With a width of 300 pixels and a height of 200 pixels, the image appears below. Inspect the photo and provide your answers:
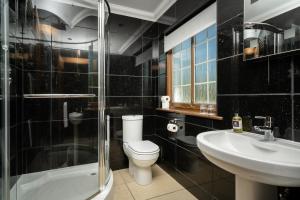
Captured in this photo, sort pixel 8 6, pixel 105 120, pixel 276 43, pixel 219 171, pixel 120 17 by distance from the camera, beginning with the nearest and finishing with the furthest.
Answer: pixel 276 43, pixel 8 6, pixel 219 171, pixel 105 120, pixel 120 17

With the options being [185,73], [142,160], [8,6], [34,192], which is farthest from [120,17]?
[34,192]

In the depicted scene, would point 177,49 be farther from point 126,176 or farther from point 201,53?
point 126,176

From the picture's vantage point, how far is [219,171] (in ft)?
4.75

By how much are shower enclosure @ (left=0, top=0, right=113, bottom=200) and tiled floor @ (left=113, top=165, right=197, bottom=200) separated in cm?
30

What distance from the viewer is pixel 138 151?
75.1 inches

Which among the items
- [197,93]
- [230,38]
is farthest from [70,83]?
[230,38]

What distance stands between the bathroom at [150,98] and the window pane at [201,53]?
0.02 metres

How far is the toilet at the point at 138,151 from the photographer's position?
1909 millimetres

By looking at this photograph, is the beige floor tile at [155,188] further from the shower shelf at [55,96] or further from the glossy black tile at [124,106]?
the shower shelf at [55,96]

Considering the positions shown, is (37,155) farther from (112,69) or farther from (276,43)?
(276,43)

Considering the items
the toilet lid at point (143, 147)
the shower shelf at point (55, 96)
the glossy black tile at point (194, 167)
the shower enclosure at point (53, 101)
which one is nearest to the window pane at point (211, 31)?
the shower enclosure at point (53, 101)

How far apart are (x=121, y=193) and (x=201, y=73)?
5.51 feet

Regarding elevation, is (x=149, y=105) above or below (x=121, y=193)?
above

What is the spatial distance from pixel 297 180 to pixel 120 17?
262 centimetres
